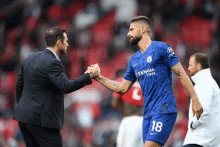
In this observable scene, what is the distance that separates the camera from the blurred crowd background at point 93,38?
11.8m

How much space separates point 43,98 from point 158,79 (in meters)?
1.31

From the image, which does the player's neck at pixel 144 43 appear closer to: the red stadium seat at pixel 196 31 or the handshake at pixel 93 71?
the handshake at pixel 93 71

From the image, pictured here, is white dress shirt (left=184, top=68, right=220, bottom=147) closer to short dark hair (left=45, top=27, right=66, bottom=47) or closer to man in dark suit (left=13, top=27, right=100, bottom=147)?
man in dark suit (left=13, top=27, right=100, bottom=147)

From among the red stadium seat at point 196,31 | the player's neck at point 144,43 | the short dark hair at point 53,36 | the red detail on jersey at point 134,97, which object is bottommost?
the red detail on jersey at point 134,97

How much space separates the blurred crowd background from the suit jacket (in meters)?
5.72

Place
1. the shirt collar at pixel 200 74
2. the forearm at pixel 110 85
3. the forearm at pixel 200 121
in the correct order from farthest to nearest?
1. the shirt collar at pixel 200 74
2. the forearm at pixel 110 85
3. the forearm at pixel 200 121

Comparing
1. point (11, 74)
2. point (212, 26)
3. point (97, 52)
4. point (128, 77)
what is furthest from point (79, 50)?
point (128, 77)

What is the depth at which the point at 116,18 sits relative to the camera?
1291 cm

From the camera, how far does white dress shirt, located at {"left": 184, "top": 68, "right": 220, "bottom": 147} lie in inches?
248

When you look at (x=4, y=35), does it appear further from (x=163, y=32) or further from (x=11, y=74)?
(x=163, y=32)

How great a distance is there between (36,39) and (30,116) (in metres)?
7.73

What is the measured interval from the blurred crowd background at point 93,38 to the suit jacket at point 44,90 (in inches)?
225

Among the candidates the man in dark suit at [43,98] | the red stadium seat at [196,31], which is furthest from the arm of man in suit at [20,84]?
the red stadium seat at [196,31]

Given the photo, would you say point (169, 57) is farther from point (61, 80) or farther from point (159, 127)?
point (61, 80)
